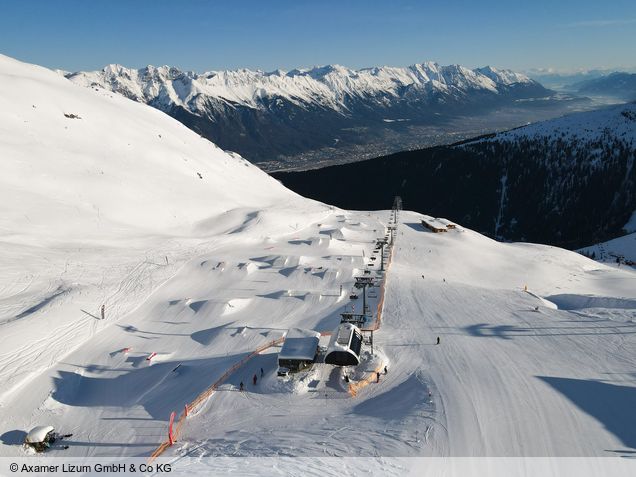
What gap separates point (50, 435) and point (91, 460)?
3237mm

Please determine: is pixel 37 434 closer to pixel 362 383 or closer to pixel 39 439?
pixel 39 439

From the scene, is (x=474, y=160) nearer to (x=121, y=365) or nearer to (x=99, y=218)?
(x=99, y=218)

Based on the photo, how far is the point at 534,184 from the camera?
165625 millimetres

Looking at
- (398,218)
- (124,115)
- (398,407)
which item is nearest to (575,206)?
(398,218)

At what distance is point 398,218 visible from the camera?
83.4 meters

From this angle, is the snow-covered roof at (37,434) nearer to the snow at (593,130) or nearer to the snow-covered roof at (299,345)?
the snow-covered roof at (299,345)

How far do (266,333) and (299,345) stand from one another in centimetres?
668

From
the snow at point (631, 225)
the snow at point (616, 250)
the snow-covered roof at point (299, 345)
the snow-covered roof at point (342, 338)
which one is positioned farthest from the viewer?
the snow at point (631, 225)

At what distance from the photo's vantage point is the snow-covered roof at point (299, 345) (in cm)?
2516

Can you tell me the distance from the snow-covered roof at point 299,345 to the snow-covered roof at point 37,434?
41.1 ft

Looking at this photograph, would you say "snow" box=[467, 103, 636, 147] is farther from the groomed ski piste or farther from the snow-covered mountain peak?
the snow-covered mountain peak

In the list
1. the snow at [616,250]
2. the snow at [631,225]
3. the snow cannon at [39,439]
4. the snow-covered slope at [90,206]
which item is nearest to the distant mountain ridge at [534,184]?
the snow at [631,225]

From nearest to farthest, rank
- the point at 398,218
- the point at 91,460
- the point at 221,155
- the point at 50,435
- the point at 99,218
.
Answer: the point at 91,460
the point at 50,435
the point at 99,218
the point at 398,218
the point at 221,155

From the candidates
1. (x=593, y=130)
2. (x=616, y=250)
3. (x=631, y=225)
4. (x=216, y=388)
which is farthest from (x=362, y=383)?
(x=593, y=130)
